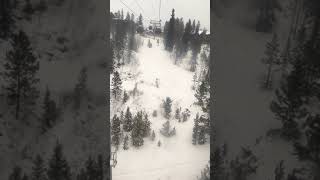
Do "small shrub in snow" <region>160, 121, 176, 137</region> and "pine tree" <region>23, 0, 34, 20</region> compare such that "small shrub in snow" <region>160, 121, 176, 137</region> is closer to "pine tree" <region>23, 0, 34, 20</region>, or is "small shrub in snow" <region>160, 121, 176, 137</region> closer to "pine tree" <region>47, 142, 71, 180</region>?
"pine tree" <region>47, 142, 71, 180</region>

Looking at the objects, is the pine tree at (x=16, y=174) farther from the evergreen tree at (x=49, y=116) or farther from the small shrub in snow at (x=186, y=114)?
the small shrub in snow at (x=186, y=114)

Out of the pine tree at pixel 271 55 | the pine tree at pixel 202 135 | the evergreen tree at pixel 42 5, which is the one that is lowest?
the pine tree at pixel 202 135

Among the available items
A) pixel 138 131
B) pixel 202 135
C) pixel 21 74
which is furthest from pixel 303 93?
pixel 21 74

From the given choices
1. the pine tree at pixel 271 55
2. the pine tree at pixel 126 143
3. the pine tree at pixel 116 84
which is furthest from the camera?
the pine tree at pixel 126 143

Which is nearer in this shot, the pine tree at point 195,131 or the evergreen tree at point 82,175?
the evergreen tree at point 82,175

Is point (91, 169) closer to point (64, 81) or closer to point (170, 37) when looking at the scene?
point (64, 81)

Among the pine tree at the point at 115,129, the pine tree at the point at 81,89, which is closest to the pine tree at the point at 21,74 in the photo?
the pine tree at the point at 81,89
